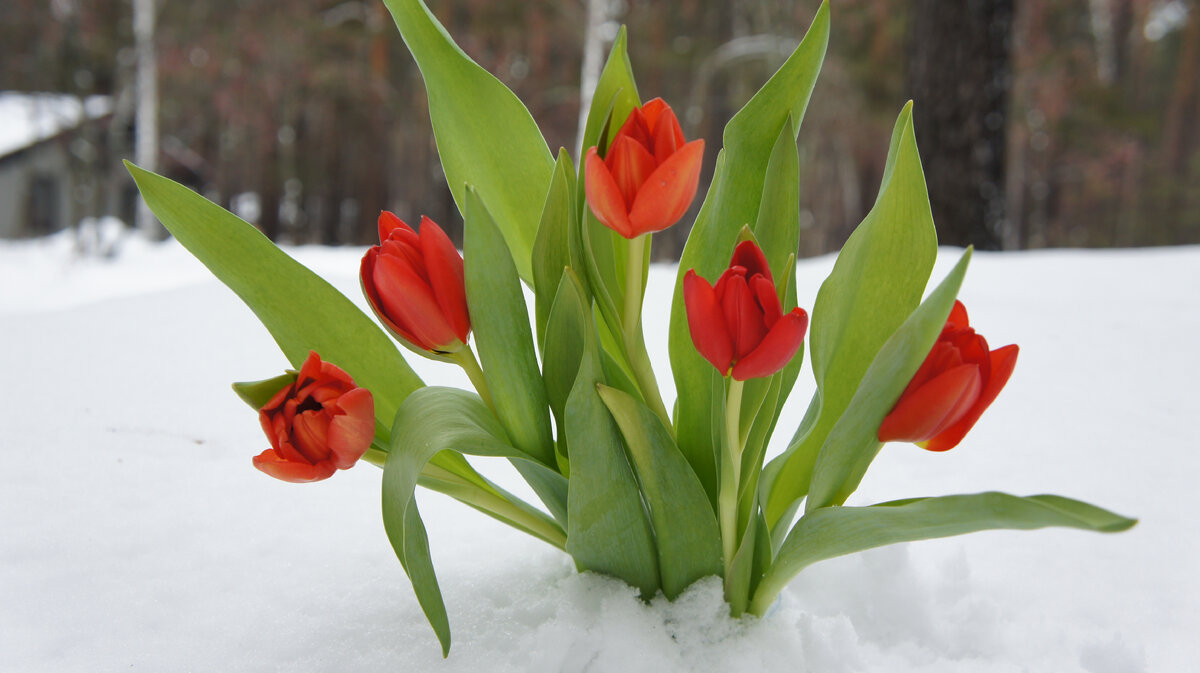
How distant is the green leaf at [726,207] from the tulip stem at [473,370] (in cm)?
18

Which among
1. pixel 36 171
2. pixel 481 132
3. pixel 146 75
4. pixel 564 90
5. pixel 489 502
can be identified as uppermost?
pixel 481 132

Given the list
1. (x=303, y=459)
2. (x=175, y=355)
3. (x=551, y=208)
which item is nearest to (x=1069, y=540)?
(x=551, y=208)

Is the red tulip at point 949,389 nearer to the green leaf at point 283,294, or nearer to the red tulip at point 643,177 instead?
the red tulip at point 643,177

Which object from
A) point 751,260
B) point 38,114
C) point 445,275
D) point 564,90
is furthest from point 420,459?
point 564,90

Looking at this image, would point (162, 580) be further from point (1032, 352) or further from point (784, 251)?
point (1032, 352)

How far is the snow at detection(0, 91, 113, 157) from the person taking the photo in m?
10.7

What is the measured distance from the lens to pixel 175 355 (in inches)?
74.9

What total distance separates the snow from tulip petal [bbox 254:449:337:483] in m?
10.6

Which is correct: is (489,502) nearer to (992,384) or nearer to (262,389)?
(262,389)

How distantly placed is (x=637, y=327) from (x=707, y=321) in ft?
0.56

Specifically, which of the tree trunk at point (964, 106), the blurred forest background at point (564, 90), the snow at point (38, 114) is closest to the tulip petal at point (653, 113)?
the tree trunk at point (964, 106)

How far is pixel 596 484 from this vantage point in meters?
0.70

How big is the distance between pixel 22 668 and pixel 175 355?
1249 millimetres

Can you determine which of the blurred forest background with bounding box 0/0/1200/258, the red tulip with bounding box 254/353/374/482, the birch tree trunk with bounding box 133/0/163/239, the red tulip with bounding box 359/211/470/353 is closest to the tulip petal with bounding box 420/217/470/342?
the red tulip with bounding box 359/211/470/353
